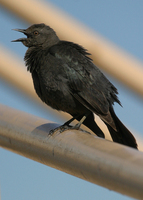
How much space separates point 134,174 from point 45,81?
2057 millimetres

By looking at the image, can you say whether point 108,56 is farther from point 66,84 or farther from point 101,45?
point 66,84

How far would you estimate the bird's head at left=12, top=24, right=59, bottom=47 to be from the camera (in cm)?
384

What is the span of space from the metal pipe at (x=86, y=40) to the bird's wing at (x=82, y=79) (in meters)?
1.69

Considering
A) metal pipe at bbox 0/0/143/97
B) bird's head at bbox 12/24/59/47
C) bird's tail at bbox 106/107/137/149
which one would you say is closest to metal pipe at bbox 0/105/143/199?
bird's tail at bbox 106/107/137/149

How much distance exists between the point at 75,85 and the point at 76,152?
1.62 meters

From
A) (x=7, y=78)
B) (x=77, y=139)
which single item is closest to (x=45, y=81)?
(x=77, y=139)

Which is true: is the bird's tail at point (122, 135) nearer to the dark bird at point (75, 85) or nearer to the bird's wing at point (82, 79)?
the dark bird at point (75, 85)

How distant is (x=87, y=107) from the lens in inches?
137

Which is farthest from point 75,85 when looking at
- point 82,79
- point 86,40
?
point 86,40

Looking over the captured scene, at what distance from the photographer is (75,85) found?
3.50 m

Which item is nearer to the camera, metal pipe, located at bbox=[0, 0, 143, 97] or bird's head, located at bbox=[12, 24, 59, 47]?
bird's head, located at bbox=[12, 24, 59, 47]

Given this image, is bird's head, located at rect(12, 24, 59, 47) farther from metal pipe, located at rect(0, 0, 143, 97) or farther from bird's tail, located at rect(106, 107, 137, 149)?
metal pipe, located at rect(0, 0, 143, 97)

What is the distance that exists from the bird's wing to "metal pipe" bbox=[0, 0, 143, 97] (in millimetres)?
1692

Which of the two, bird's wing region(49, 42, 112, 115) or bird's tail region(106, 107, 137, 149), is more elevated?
bird's wing region(49, 42, 112, 115)
